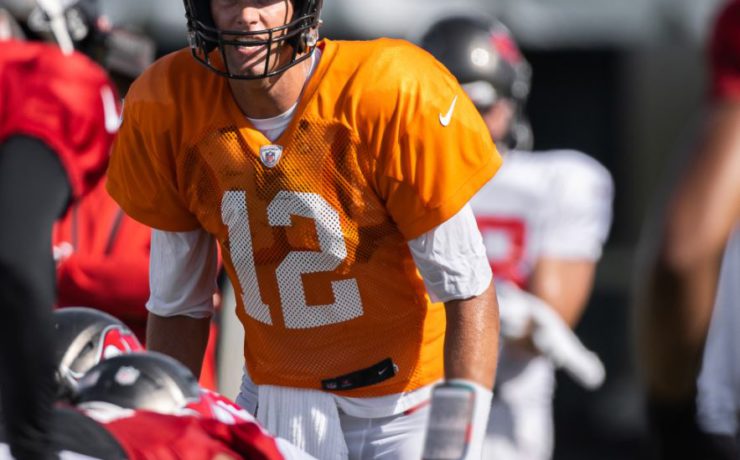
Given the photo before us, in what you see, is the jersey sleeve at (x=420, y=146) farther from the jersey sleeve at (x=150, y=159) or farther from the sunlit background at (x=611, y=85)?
the sunlit background at (x=611, y=85)

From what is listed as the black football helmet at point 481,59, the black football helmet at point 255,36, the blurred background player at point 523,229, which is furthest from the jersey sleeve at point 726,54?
the black football helmet at point 481,59

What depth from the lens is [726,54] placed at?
2689 millimetres

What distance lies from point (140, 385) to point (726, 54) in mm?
1264

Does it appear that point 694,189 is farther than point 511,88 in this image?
No

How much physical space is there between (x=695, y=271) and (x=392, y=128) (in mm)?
912

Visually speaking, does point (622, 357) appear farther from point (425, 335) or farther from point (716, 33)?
point (716, 33)

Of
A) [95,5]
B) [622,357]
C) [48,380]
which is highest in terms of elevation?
[48,380]

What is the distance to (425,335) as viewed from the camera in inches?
142

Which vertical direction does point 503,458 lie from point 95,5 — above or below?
below

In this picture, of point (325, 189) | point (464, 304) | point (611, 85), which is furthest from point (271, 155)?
point (611, 85)

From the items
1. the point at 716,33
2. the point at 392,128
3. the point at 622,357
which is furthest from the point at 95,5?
the point at 622,357

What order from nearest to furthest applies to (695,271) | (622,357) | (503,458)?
(695,271) < (503,458) < (622,357)

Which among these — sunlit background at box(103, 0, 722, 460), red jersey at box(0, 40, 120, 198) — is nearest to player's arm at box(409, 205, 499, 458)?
red jersey at box(0, 40, 120, 198)

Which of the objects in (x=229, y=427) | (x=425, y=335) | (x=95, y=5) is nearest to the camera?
(x=229, y=427)
